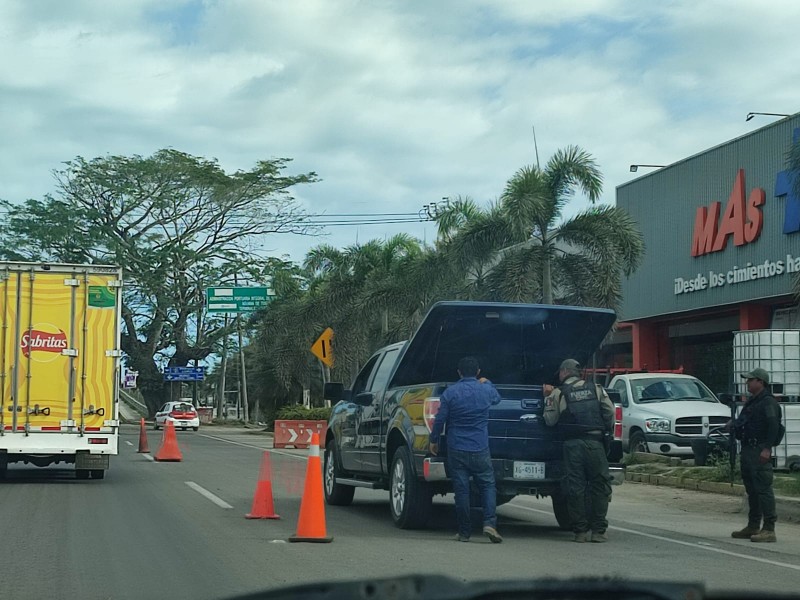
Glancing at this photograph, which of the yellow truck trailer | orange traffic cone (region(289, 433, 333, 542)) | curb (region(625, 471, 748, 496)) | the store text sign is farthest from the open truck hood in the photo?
the store text sign

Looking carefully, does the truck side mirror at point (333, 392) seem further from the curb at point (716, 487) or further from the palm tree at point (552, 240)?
the palm tree at point (552, 240)

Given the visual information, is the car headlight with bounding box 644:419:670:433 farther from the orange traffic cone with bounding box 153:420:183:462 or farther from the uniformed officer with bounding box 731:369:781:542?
the orange traffic cone with bounding box 153:420:183:462

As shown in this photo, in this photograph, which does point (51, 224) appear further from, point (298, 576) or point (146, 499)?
point (298, 576)

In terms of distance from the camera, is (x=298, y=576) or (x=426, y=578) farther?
(x=298, y=576)

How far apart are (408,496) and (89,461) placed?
7642mm

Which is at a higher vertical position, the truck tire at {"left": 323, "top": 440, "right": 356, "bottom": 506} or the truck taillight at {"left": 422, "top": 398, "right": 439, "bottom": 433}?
the truck taillight at {"left": 422, "top": 398, "right": 439, "bottom": 433}

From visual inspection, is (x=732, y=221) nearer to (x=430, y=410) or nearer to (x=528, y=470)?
(x=528, y=470)

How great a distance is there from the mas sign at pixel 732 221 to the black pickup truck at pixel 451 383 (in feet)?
65.5

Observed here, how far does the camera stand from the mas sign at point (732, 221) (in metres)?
31.1

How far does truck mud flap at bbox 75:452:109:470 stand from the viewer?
17.5 metres

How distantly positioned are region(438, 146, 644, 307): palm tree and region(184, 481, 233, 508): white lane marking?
38.2 feet

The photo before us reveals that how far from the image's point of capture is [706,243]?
3347 cm

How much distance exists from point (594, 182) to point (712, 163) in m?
7.61

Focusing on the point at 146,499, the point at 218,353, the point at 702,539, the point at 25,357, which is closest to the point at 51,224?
the point at 218,353
